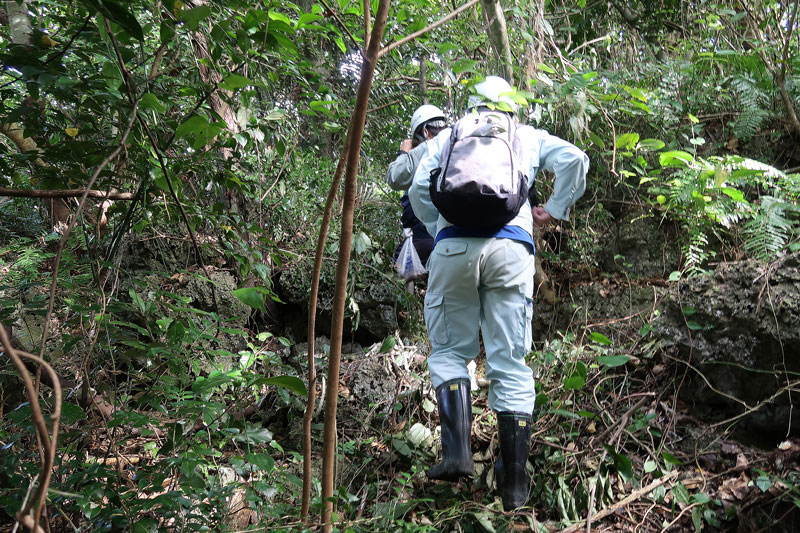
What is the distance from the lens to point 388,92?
202 inches

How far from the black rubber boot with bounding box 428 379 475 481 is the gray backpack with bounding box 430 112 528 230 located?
3.00 ft

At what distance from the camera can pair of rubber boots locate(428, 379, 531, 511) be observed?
2.61 metres

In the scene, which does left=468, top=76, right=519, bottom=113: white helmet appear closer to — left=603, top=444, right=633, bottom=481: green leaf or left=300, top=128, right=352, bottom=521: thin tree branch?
left=300, top=128, right=352, bottom=521: thin tree branch

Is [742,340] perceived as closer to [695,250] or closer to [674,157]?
[695,250]

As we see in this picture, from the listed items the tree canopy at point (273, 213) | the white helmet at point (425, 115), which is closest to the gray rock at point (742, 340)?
the tree canopy at point (273, 213)

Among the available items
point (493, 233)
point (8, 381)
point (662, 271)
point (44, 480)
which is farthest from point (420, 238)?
point (44, 480)

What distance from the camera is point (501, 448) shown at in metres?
2.68

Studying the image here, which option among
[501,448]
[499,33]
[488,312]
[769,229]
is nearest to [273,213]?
[499,33]

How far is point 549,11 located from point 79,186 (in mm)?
5116

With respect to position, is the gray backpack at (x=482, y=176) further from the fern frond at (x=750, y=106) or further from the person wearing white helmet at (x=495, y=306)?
the fern frond at (x=750, y=106)

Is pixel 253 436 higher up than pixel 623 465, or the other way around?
pixel 253 436

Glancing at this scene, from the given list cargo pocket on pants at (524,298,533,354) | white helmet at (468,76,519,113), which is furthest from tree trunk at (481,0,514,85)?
cargo pocket on pants at (524,298,533,354)

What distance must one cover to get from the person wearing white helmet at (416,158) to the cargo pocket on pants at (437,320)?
2.78ft

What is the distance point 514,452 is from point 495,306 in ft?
2.57
